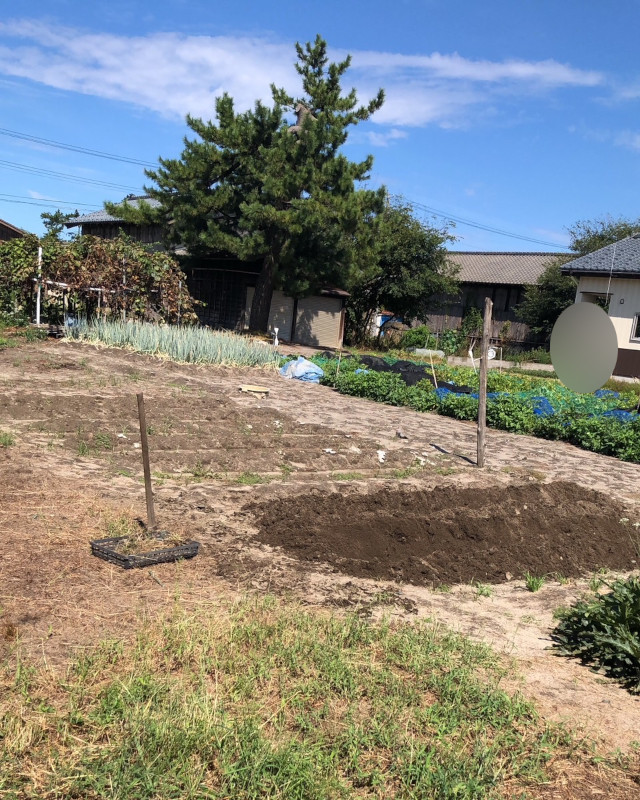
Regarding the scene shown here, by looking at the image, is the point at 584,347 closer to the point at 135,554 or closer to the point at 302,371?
the point at 135,554

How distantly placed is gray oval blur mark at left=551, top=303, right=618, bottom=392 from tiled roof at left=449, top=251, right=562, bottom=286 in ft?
117

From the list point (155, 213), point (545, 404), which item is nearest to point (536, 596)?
point (545, 404)

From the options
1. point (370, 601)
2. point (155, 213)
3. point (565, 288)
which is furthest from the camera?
point (565, 288)

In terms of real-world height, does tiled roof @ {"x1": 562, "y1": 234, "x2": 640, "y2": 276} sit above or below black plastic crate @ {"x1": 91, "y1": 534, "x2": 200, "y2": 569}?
above

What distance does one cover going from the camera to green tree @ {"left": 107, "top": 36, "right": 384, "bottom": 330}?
73.3ft

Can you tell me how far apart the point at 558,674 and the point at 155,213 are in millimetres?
23367

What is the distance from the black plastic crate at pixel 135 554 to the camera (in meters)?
4.89

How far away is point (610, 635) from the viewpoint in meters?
4.13

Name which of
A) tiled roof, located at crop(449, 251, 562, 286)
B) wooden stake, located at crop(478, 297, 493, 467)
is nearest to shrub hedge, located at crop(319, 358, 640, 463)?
wooden stake, located at crop(478, 297, 493, 467)

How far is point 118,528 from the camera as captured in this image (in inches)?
216

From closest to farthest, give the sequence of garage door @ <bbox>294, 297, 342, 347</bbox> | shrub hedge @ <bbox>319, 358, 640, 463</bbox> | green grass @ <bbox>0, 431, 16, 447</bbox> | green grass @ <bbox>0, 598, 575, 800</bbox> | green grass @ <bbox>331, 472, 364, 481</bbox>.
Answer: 1. green grass @ <bbox>0, 598, 575, 800</bbox>
2. green grass @ <bbox>0, 431, 16, 447</bbox>
3. green grass @ <bbox>331, 472, 364, 481</bbox>
4. shrub hedge @ <bbox>319, 358, 640, 463</bbox>
5. garage door @ <bbox>294, 297, 342, 347</bbox>

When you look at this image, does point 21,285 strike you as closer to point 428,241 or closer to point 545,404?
point 545,404

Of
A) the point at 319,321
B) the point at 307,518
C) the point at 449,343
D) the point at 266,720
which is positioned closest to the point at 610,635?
the point at 266,720

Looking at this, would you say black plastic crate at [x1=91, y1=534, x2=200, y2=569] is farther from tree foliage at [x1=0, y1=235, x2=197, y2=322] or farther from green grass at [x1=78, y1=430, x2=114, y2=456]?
tree foliage at [x1=0, y1=235, x2=197, y2=322]
